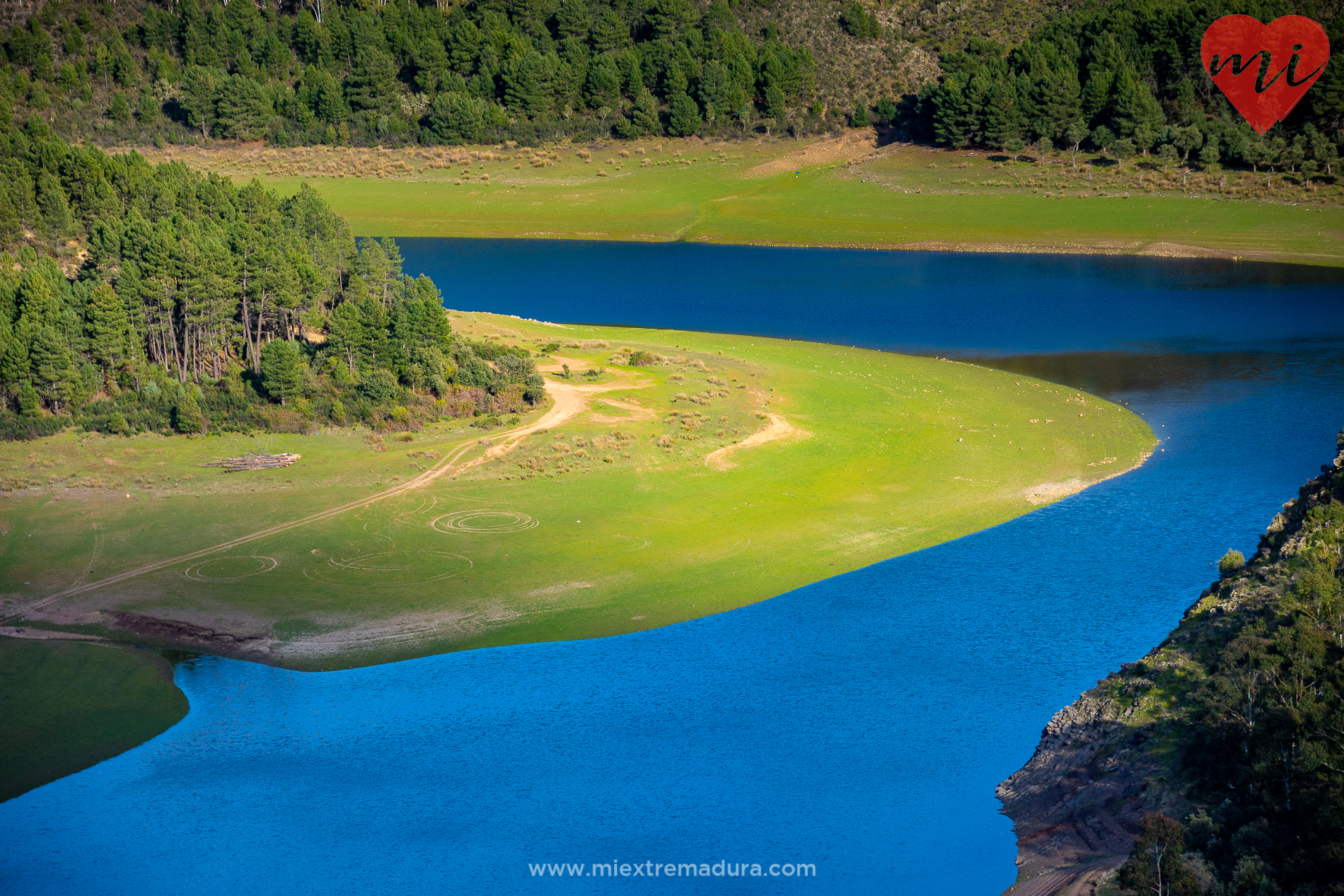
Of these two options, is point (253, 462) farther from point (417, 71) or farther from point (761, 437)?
point (417, 71)

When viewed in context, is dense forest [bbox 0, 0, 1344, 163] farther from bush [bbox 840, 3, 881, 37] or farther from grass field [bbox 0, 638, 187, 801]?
grass field [bbox 0, 638, 187, 801]

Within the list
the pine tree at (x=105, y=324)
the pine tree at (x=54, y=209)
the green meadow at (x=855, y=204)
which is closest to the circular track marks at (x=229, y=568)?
the pine tree at (x=105, y=324)

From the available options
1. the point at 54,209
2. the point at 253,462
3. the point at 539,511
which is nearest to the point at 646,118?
the point at 54,209

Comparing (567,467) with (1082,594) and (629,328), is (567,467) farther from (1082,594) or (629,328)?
(629,328)

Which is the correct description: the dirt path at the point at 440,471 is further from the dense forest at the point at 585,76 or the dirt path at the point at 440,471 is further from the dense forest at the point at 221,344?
the dense forest at the point at 585,76

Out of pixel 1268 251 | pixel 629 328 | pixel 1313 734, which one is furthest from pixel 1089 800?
pixel 1268 251
